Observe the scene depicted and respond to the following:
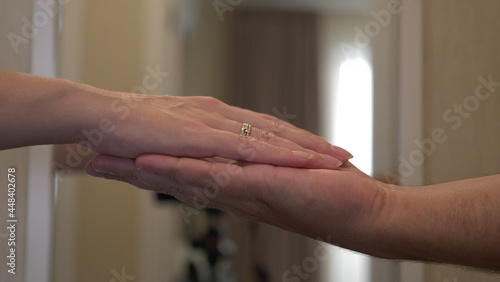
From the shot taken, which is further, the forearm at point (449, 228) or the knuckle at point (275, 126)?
the knuckle at point (275, 126)

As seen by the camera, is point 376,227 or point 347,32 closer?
point 376,227

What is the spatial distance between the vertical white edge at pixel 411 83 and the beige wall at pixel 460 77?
27mm

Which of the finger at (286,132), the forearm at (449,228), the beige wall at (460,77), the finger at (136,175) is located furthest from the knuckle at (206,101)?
the beige wall at (460,77)

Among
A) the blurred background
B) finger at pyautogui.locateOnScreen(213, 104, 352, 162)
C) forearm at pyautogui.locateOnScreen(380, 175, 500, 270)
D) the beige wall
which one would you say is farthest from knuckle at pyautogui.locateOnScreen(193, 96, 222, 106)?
the beige wall

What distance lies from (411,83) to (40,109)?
1195 mm

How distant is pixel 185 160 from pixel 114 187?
0.87 m

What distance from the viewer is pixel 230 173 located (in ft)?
1.88

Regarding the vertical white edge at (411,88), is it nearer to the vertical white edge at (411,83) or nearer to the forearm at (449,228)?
the vertical white edge at (411,83)

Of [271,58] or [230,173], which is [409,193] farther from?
[271,58]

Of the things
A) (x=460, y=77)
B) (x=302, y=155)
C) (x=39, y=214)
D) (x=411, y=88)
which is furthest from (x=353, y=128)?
(x=39, y=214)

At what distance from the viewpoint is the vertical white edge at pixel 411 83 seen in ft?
4.72

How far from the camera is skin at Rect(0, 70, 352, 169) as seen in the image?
60 centimetres

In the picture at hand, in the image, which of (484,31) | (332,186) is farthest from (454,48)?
(332,186)

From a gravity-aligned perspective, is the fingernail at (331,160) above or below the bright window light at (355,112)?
below
